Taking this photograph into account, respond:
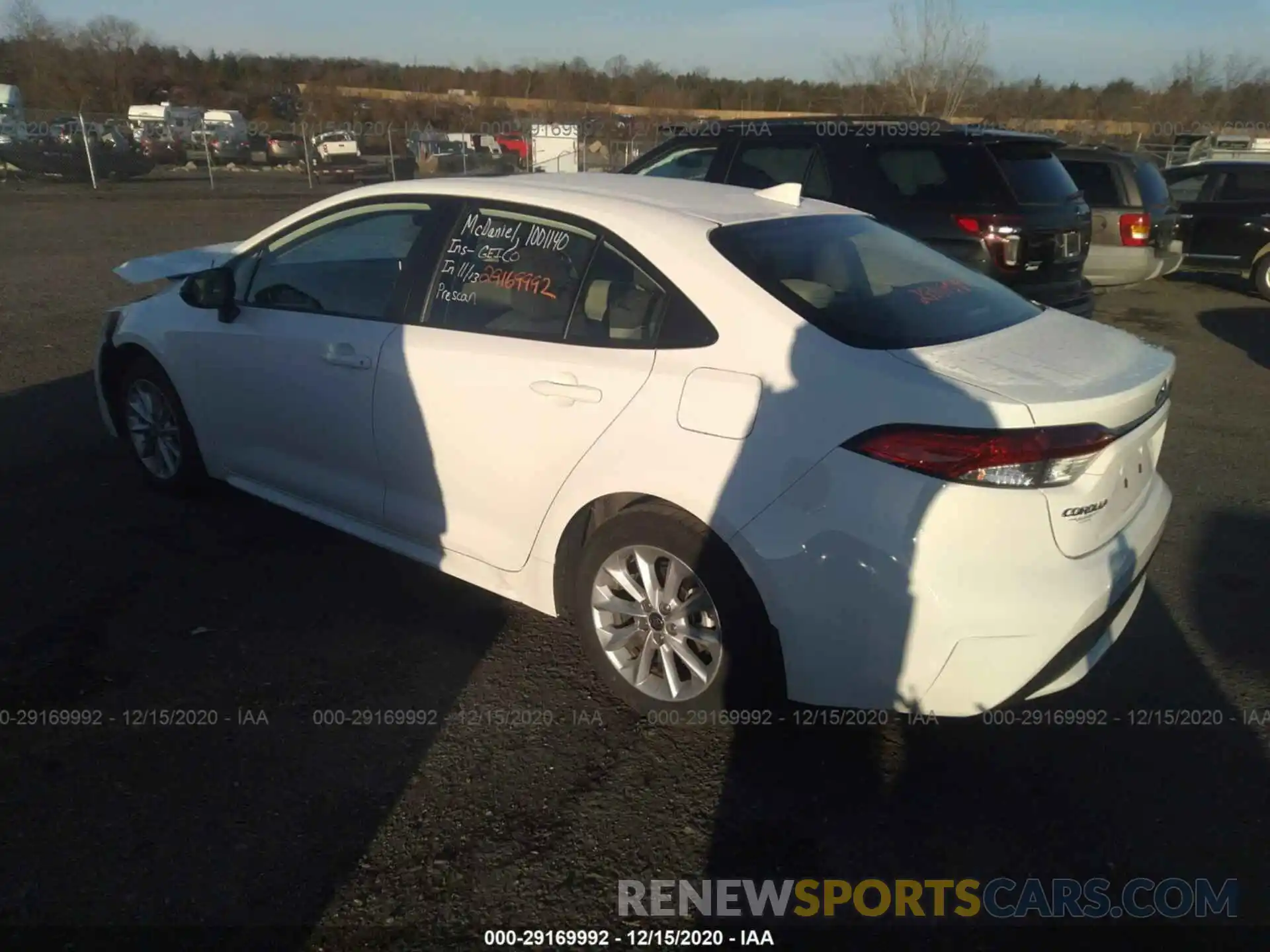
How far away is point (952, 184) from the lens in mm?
6785

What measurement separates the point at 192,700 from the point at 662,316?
6.73 feet

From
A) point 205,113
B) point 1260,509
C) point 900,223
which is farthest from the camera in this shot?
point 205,113

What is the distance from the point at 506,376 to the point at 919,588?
5.07 feet

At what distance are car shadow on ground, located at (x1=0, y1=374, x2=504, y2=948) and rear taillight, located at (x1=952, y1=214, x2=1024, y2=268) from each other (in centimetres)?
440

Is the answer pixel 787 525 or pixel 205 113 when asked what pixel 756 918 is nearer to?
pixel 787 525

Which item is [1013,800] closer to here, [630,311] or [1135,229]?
[630,311]

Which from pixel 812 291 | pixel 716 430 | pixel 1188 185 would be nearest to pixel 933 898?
pixel 716 430

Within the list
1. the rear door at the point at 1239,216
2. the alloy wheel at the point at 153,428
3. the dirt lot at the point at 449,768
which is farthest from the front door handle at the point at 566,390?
the rear door at the point at 1239,216

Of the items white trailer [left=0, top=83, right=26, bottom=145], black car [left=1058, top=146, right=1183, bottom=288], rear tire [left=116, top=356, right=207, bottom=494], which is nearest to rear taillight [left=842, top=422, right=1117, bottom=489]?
rear tire [left=116, top=356, right=207, bottom=494]

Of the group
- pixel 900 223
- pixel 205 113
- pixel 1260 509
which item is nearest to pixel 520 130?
pixel 205 113

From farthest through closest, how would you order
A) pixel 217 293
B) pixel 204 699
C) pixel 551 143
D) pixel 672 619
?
1. pixel 551 143
2. pixel 217 293
3. pixel 204 699
4. pixel 672 619

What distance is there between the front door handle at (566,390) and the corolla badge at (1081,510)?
1.40m

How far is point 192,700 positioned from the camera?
332 centimetres

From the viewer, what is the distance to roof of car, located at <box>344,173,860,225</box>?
3.41 metres
